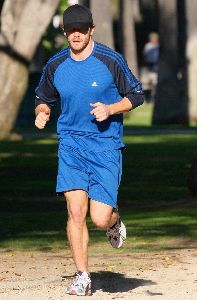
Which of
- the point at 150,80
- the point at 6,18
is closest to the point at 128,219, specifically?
the point at 6,18

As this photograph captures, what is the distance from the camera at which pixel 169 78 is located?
37938 mm

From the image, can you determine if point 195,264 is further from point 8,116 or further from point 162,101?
point 162,101

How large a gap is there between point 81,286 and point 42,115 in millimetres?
1209

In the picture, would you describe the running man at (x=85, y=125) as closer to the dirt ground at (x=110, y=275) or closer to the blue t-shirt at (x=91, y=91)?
the blue t-shirt at (x=91, y=91)

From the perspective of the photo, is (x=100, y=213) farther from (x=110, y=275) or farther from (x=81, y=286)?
(x=110, y=275)

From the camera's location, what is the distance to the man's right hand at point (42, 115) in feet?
35.0

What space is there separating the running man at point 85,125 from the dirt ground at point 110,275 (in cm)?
33

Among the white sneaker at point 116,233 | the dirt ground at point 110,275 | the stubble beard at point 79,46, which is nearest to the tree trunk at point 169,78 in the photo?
the dirt ground at point 110,275

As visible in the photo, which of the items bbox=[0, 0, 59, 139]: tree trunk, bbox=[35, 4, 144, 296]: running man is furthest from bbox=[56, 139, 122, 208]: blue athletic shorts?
bbox=[0, 0, 59, 139]: tree trunk

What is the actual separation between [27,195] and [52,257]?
7.07 meters

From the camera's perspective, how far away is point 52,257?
13.6m

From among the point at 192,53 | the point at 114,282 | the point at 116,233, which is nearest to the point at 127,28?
the point at 192,53

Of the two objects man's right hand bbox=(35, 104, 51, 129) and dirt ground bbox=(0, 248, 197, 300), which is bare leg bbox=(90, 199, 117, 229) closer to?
dirt ground bbox=(0, 248, 197, 300)

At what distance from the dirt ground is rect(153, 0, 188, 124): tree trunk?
23.9 meters
